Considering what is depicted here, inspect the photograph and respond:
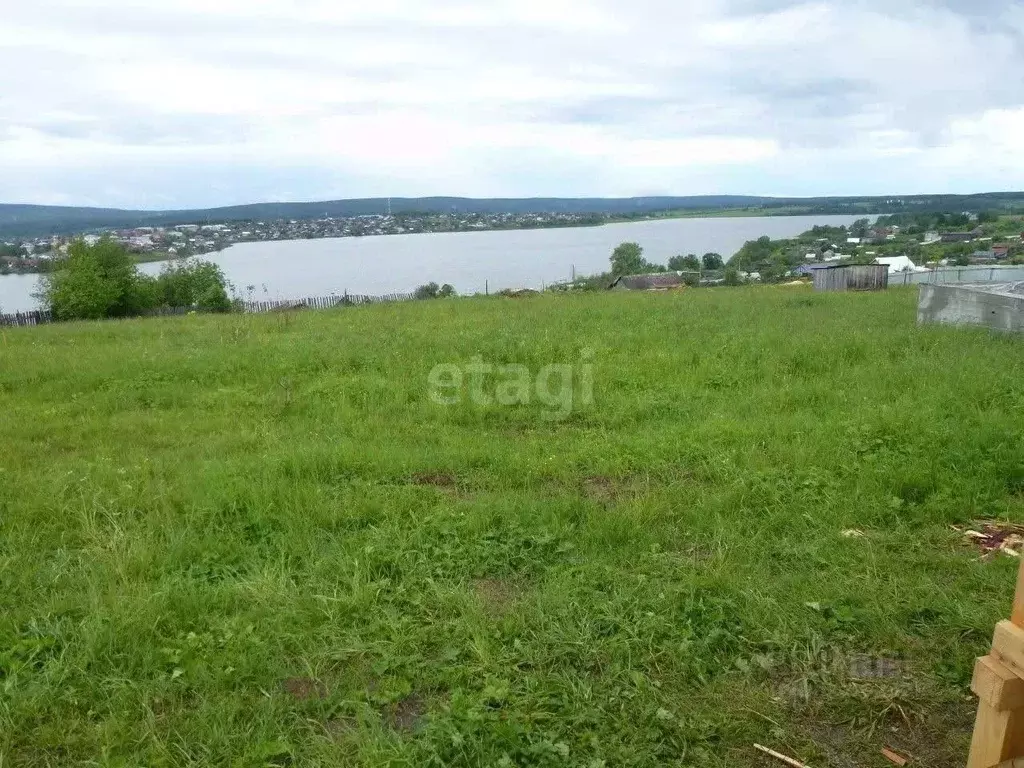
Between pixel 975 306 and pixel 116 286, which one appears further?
pixel 116 286

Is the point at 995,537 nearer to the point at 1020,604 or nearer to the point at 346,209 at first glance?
the point at 1020,604

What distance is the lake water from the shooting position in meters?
37.6

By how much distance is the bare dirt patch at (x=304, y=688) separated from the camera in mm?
2814

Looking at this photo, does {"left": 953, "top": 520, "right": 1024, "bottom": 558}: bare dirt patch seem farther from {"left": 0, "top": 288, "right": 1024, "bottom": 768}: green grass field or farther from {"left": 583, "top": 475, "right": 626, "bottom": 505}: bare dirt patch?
{"left": 583, "top": 475, "right": 626, "bottom": 505}: bare dirt patch

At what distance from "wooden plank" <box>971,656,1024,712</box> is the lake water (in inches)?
1085

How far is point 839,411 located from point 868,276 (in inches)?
836

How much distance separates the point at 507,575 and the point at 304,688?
1.20 meters

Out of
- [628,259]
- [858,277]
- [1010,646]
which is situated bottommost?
[1010,646]

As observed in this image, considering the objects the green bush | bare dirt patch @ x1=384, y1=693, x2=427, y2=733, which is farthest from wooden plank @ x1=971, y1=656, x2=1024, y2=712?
the green bush

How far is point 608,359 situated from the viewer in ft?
30.2

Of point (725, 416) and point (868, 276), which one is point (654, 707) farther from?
point (868, 276)

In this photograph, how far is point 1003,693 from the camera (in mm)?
1890

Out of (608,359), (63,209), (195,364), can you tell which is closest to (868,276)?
(608,359)

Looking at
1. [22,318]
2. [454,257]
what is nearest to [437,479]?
[22,318]
